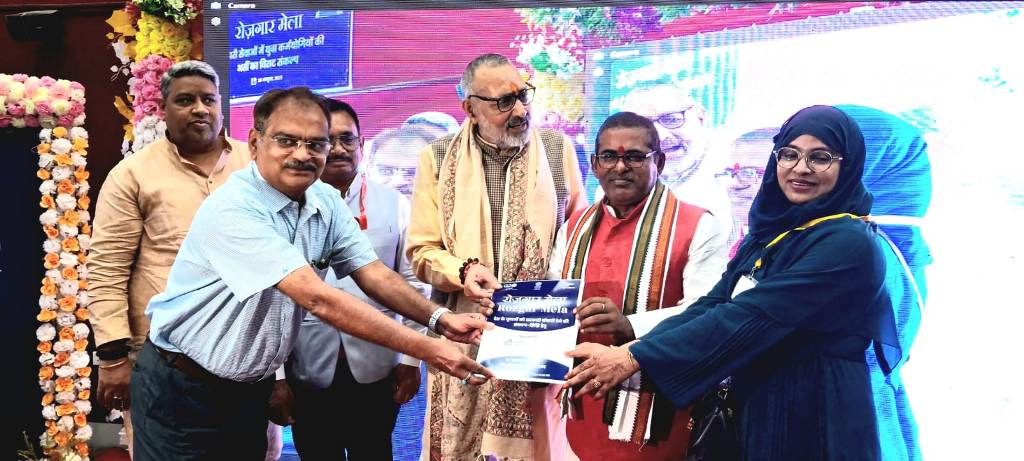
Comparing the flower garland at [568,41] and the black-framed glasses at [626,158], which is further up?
the flower garland at [568,41]

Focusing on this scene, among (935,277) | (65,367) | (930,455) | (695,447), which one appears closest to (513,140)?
(695,447)

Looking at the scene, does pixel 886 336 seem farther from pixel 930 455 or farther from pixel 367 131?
pixel 367 131

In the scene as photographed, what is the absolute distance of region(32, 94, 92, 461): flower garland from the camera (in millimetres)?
5320

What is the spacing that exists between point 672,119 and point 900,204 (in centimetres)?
123

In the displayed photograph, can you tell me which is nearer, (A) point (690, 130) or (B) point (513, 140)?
(B) point (513, 140)

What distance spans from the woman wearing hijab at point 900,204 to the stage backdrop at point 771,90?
0.07 ft

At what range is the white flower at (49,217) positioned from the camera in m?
5.31

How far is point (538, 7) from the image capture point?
15.7ft

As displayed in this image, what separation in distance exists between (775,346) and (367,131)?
3053 mm

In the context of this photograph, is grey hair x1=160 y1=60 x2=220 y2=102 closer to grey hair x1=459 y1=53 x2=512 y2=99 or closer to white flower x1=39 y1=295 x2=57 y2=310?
grey hair x1=459 y1=53 x2=512 y2=99

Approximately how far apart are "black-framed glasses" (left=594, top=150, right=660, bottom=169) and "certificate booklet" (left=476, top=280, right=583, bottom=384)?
0.47m

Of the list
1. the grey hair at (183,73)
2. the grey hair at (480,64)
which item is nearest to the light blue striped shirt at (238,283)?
the grey hair at (480,64)

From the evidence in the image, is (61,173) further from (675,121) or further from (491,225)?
(675,121)

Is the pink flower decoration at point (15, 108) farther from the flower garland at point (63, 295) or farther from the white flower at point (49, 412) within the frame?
the white flower at point (49, 412)
